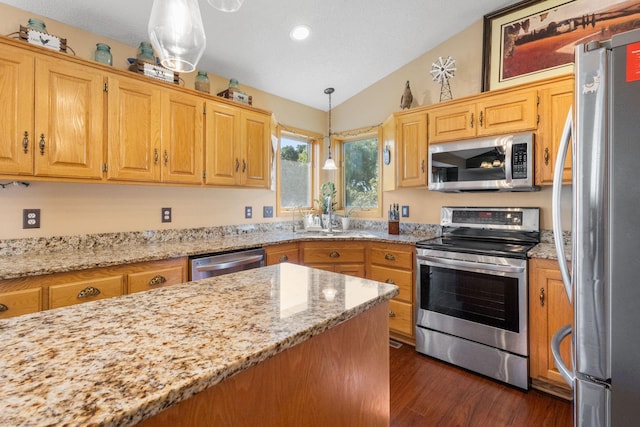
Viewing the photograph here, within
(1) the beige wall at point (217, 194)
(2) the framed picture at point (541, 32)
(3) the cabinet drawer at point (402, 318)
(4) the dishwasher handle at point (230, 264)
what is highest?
(2) the framed picture at point (541, 32)

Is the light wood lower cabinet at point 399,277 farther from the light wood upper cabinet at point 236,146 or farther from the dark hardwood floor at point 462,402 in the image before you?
the light wood upper cabinet at point 236,146

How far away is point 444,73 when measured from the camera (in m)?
2.85

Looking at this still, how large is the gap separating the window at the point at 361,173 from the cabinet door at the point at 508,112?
4.16 feet

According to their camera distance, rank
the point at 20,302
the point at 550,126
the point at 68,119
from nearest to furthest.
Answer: the point at 20,302 → the point at 68,119 → the point at 550,126

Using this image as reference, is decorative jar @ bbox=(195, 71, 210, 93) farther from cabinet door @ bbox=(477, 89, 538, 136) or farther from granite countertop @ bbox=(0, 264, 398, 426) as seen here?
cabinet door @ bbox=(477, 89, 538, 136)

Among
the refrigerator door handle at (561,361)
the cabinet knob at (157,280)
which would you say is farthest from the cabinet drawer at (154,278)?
the refrigerator door handle at (561,361)

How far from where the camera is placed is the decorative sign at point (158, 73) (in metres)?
2.20

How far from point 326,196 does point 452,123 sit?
165cm

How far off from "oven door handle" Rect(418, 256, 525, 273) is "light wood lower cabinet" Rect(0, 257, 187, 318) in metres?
1.87

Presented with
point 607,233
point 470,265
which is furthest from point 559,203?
point 470,265

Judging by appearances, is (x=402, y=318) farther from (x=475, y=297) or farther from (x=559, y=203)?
(x=559, y=203)

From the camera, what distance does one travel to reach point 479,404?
190 centimetres

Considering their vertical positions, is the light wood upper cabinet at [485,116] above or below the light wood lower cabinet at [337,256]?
above

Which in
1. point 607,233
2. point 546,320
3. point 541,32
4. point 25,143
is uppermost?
point 541,32
